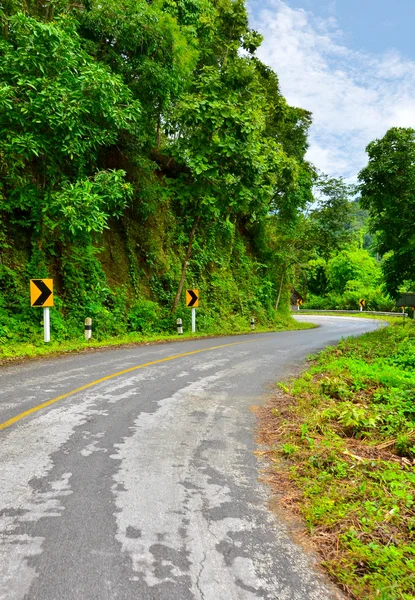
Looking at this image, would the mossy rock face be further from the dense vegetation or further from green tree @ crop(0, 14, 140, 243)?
green tree @ crop(0, 14, 140, 243)

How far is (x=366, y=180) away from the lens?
1422 centimetres

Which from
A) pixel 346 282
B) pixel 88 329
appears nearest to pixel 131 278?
pixel 88 329

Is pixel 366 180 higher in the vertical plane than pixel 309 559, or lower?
higher

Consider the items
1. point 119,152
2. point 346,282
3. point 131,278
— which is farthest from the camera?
point 346,282

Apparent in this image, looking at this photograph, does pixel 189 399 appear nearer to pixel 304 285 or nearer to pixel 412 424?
pixel 412 424

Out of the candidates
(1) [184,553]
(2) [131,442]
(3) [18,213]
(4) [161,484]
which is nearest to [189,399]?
(2) [131,442]

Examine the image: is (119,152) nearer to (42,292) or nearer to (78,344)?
(42,292)

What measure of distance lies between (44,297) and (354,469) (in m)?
9.69

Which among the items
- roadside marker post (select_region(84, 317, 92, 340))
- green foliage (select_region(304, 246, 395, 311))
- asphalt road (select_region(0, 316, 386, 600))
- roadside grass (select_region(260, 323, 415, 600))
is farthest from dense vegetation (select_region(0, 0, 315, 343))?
green foliage (select_region(304, 246, 395, 311))

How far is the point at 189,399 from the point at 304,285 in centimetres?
5244

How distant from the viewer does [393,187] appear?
13859 mm

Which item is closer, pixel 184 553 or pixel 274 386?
pixel 184 553

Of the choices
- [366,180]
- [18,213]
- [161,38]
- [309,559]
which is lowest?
[309,559]

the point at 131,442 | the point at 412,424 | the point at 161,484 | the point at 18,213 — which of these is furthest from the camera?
the point at 18,213
